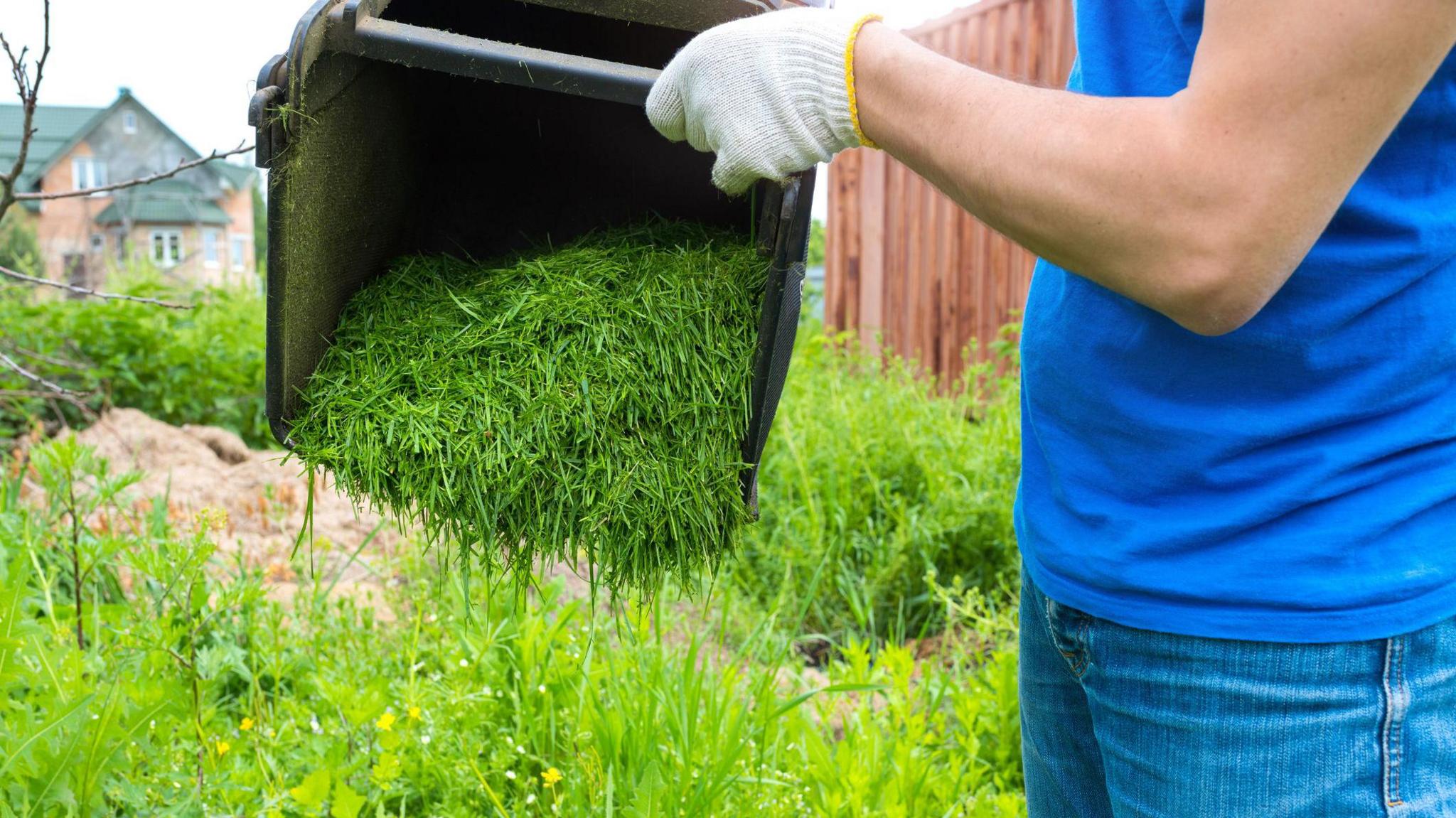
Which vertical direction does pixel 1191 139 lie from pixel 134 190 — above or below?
below

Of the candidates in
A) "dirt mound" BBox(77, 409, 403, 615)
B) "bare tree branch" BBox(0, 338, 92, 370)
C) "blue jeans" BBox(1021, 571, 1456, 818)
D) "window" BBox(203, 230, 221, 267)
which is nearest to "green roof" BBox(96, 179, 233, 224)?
"window" BBox(203, 230, 221, 267)

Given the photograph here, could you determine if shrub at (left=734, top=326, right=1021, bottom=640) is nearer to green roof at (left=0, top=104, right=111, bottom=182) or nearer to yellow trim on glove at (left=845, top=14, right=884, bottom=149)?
yellow trim on glove at (left=845, top=14, right=884, bottom=149)

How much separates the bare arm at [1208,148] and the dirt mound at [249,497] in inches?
101

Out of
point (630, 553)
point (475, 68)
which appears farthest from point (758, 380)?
point (475, 68)

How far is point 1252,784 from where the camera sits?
3.50 feet

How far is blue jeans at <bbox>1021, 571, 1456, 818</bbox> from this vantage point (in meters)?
1.02

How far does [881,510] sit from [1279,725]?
3004 mm

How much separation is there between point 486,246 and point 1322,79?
148 cm

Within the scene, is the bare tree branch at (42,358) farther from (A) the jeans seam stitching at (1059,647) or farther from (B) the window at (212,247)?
(B) the window at (212,247)

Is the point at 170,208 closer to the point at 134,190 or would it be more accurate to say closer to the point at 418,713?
the point at 134,190

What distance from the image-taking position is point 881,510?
159 inches

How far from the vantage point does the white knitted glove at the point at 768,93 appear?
1135mm

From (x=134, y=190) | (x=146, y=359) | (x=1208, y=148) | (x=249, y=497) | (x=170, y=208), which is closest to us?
(x=1208, y=148)

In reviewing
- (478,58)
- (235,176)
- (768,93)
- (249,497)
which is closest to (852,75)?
(768,93)
